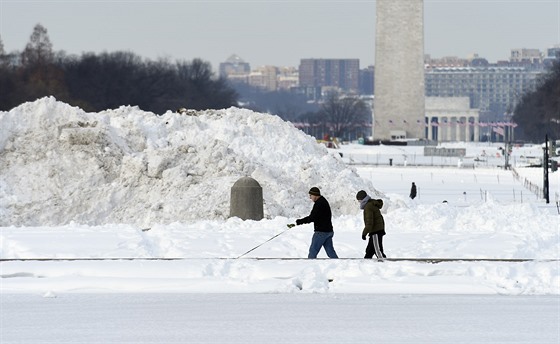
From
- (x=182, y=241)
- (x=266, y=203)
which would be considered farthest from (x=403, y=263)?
(x=266, y=203)

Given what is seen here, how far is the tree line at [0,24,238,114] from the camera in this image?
299 ft

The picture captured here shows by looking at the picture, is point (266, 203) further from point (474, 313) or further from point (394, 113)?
point (394, 113)

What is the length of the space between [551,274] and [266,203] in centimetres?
1100

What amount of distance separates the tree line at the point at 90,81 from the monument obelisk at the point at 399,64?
51.1 feet

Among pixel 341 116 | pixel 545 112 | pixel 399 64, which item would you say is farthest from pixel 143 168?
pixel 341 116

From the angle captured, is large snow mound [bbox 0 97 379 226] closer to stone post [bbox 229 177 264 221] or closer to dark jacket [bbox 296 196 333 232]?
stone post [bbox 229 177 264 221]

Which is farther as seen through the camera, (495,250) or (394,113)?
(394,113)

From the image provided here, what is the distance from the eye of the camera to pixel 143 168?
2972 cm

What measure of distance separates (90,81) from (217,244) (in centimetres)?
8624

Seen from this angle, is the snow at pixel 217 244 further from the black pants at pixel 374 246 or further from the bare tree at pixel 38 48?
the bare tree at pixel 38 48

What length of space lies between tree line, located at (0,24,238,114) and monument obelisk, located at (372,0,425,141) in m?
15.6

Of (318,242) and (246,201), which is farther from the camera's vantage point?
(246,201)

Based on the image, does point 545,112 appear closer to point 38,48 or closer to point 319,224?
point 38,48

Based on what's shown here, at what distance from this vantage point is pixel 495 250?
21.2m
